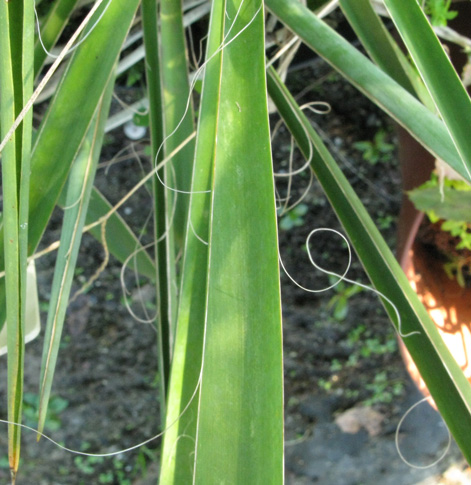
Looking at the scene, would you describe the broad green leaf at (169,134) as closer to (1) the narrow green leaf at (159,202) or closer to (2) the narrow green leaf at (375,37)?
(1) the narrow green leaf at (159,202)

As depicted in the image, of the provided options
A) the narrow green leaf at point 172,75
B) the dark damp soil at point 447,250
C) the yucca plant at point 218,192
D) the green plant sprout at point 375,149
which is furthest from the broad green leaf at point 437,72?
the green plant sprout at point 375,149

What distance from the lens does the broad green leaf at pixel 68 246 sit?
47cm

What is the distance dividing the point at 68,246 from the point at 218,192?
20 centimetres

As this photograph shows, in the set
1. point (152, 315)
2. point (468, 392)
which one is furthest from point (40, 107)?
point (468, 392)

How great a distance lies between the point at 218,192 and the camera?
1.26ft

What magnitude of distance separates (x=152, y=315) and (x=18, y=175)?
2.18ft

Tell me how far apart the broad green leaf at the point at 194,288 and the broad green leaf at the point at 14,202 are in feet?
0.39

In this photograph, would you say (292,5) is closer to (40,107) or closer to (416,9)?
(416,9)

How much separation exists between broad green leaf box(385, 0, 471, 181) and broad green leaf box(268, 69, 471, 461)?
5.3 inches

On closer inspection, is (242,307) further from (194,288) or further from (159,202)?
(159,202)

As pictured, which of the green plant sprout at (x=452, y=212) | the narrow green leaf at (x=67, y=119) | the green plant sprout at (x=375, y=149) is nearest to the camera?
the narrow green leaf at (x=67, y=119)

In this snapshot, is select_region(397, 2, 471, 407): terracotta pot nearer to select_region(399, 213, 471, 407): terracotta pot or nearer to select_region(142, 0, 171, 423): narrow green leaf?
select_region(399, 213, 471, 407): terracotta pot

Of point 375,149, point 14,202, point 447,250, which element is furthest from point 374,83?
point 375,149

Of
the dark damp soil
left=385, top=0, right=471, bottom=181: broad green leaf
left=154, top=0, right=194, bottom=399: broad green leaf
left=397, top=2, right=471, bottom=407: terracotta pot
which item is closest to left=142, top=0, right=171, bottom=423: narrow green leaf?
left=154, top=0, right=194, bottom=399: broad green leaf
